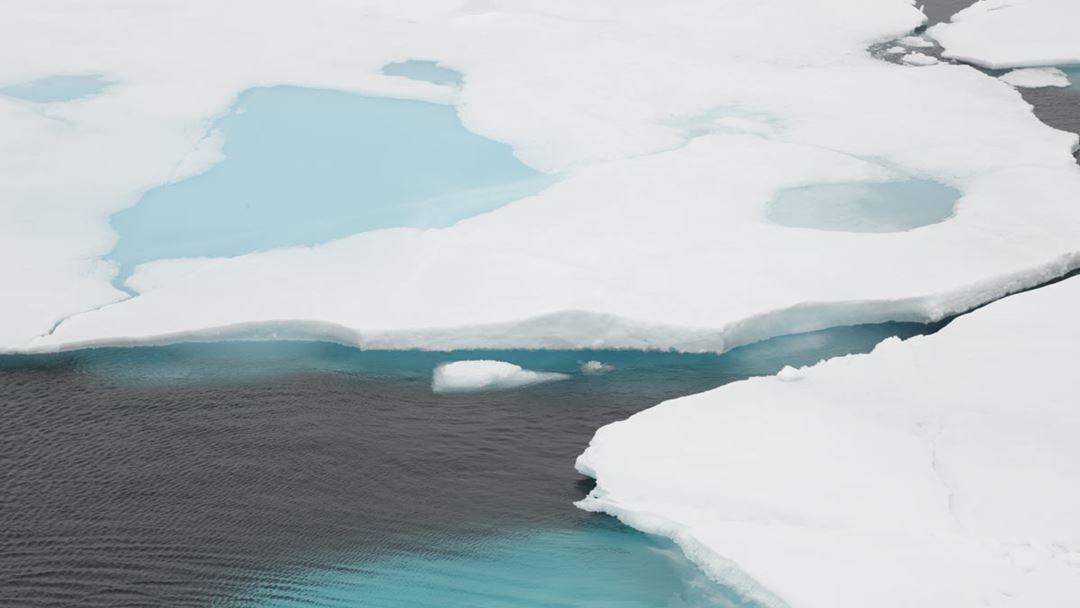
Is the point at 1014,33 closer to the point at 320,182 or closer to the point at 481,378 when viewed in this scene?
the point at 320,182

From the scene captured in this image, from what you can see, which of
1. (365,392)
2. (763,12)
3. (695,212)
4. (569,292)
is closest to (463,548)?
(365,392)

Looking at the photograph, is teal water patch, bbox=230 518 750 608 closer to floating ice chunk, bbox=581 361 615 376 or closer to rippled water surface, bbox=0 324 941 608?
rippled water surface, bbox=0 324 941 608

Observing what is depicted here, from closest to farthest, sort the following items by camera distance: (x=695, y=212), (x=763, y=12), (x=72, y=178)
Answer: (x=695, y=212) → (x=72, y=178) → (x=763, y=12)

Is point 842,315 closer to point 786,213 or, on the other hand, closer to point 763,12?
point 786,213

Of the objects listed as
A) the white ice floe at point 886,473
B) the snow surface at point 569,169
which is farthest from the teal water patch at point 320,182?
the white ice floe at point 886,473

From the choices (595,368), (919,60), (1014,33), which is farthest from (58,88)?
(1014,33)

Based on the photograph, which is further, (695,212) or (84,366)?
(695,212)

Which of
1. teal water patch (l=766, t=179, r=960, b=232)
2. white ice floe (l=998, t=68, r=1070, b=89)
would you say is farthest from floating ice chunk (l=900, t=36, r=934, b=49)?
teal water patch (l=766, t=179, r=960, b=232)

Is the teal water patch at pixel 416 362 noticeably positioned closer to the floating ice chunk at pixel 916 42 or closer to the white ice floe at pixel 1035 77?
the white ice floe at pixel 1035 77
